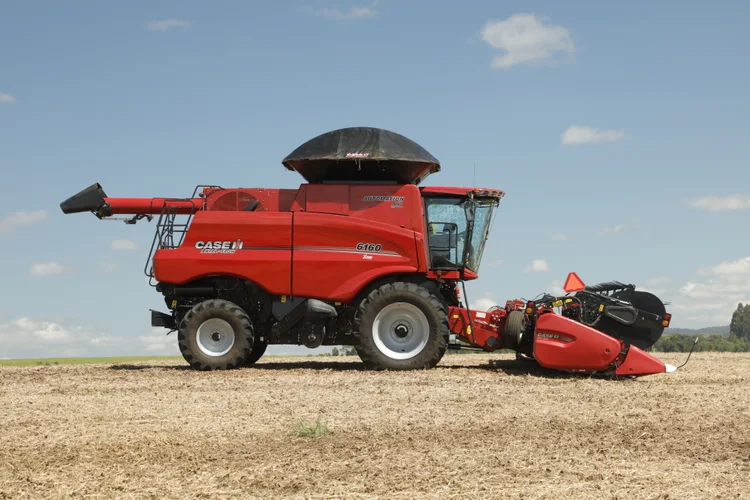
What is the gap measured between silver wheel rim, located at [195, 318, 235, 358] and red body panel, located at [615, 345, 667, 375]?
703 centimetres

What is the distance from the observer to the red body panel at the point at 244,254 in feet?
53.7

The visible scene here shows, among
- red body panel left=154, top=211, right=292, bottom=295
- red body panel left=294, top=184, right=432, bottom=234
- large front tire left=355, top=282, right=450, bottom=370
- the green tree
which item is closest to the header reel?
large front tire left=355, top=282, right=450, bottom=370

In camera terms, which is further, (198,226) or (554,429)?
(198,226)

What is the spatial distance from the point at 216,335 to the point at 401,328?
→ 3.52 metres

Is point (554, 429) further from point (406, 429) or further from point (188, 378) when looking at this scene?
point (188, 378)

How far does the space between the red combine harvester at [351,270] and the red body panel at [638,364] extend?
3.56 feet

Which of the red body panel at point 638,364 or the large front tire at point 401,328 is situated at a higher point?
the large front tire at point 401,328

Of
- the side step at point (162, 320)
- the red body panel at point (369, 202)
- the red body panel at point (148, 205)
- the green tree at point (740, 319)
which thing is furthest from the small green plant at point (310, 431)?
the green tree at point (740, 319)

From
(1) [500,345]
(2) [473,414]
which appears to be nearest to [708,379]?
(1) [500,345]

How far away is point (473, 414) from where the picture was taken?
10.6 metres

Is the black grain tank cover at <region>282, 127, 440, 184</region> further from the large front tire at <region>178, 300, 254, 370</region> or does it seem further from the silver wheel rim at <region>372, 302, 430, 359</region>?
the large front tire at <region>178, 300, 254, 370</region>

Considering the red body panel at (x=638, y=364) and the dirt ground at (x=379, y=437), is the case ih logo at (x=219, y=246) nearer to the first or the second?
the dirt ground at (x=379, y=437)

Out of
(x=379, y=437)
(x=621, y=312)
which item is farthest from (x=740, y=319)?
(x=379, y=437)

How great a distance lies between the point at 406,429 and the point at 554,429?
5.35 feet
